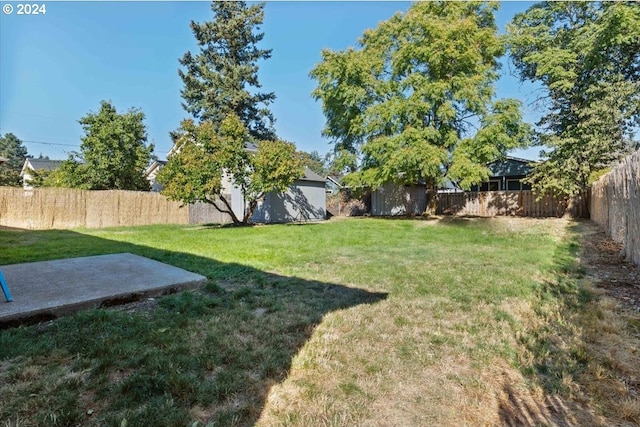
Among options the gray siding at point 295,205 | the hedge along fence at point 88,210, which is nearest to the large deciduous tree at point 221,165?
the hedge along fence at point 88,210

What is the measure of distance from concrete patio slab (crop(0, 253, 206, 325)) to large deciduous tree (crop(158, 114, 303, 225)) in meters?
6.98

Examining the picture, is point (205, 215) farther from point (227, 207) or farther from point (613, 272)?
point (613, 272)

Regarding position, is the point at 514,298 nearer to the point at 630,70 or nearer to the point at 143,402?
the point at 143,402

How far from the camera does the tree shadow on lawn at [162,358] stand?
180 cm

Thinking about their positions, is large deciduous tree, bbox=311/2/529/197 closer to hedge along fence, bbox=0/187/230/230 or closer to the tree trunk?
the tree trunk

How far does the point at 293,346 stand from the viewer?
261 centimetres

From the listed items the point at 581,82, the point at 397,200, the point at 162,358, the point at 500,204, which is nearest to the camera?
the point at 162,358

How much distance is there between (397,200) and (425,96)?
24.3 feet

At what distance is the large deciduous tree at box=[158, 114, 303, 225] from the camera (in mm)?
11984

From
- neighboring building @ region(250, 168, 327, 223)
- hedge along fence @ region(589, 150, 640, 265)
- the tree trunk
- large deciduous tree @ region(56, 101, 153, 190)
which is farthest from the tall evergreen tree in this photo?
hedge along fence @ region(589, 150, 640, 265)

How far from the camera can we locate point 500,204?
19469 mm

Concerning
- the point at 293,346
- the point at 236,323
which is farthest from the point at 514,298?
the point at 236,323

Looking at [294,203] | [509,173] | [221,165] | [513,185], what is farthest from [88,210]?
[513,185]

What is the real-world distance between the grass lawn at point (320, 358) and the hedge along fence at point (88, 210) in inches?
449
